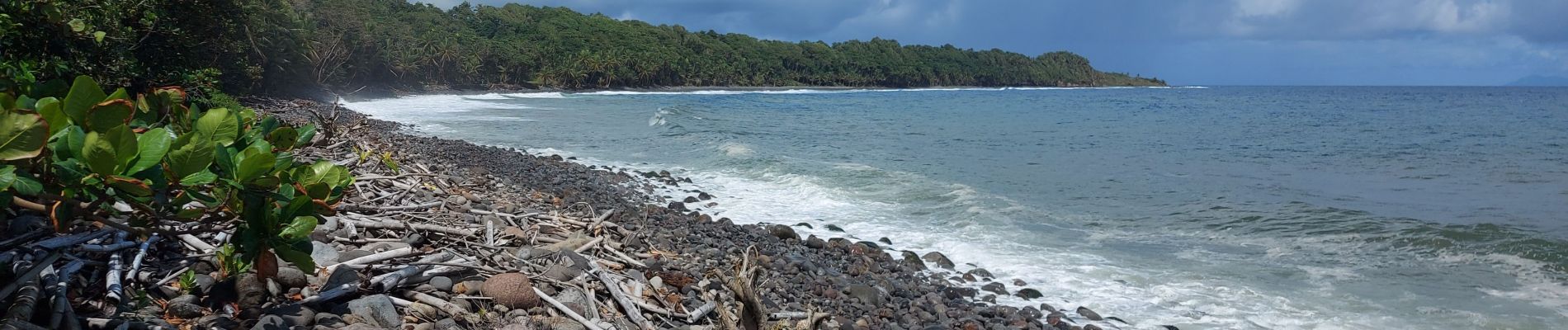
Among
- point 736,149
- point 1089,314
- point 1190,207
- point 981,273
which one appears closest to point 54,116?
point 1089,314

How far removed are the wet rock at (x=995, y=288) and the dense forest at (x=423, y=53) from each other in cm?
632

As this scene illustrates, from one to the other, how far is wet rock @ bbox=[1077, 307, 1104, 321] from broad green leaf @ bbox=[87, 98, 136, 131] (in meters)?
5.97

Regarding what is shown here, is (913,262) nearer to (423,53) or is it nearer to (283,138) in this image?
(283,138)

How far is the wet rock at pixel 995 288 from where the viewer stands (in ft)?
23.5

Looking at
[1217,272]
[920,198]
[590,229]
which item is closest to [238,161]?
[590,229]

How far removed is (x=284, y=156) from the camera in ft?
8.63

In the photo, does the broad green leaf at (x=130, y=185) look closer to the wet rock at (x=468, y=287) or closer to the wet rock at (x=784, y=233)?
the wet rock at (x=468, y=287)

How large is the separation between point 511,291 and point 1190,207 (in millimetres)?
10502

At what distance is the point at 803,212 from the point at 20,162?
9191 mm

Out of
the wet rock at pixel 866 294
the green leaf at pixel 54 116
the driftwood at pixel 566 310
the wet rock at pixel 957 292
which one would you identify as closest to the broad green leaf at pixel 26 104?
the green leaf at pixel 54 116

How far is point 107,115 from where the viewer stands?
2.30 metres

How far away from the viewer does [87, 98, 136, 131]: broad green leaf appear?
2.30 metres

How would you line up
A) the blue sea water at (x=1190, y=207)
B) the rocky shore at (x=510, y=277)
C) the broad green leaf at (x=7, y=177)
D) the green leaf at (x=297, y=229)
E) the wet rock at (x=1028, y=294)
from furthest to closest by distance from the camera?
the blue sea water at (x=1190, y=207), the wet rock at (x=1028, y=294), the rocky shore at (x=510, y=277), the green leaf at (x=297, y=229), the broad green leaf at (x=7, y=177)

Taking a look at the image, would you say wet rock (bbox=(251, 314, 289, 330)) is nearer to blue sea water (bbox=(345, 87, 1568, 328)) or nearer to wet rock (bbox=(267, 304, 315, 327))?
wet rock (bbox=(267, 304, 315, 327))
